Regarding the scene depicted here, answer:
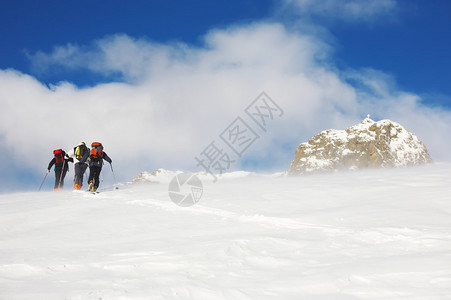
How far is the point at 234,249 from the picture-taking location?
5.83m

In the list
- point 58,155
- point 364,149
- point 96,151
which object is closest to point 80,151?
point 96,151

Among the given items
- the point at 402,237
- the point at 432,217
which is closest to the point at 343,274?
the point at 402,237

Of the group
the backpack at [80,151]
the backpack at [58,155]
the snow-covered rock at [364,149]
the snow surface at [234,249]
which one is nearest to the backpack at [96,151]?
the backpack at [80,151]

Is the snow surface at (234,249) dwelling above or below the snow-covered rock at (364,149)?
below

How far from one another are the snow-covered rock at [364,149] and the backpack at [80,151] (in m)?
121

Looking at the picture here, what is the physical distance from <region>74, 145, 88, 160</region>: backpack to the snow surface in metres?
6.08

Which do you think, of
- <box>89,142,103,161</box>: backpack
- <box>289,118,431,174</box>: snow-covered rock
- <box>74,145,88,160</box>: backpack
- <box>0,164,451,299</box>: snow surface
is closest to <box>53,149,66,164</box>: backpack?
<box>74,145,88,160</box>: backpack

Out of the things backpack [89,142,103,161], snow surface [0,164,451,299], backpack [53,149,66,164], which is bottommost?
snow surface [0,164,451,299]

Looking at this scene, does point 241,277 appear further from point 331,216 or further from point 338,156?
point 338,156

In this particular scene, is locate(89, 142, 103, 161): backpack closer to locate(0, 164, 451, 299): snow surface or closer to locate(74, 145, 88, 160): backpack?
locate(74, 145, 88, 160): backpack

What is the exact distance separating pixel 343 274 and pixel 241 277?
1.39 m

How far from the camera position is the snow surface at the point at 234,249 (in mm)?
4168

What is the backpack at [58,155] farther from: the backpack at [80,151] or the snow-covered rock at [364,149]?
the snow-covered rock at [364,149]

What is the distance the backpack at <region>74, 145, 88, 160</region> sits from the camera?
55.2ft
